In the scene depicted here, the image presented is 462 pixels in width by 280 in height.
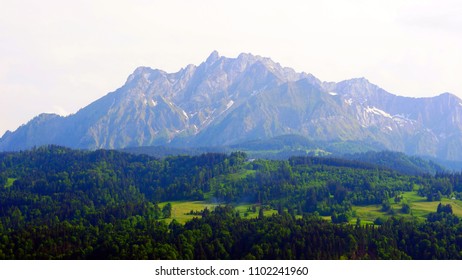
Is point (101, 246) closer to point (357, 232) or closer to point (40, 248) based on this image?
point (40, 248)

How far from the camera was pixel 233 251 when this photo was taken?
600 ft

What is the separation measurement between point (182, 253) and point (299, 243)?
34177 millimetres

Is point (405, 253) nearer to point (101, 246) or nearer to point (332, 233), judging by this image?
point (332, 233)

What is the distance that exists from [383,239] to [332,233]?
49.4 ft

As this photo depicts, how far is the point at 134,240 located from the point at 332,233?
59.3 metres

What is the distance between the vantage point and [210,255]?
175625 mm

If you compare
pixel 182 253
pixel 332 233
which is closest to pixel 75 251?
pixel 182 253
